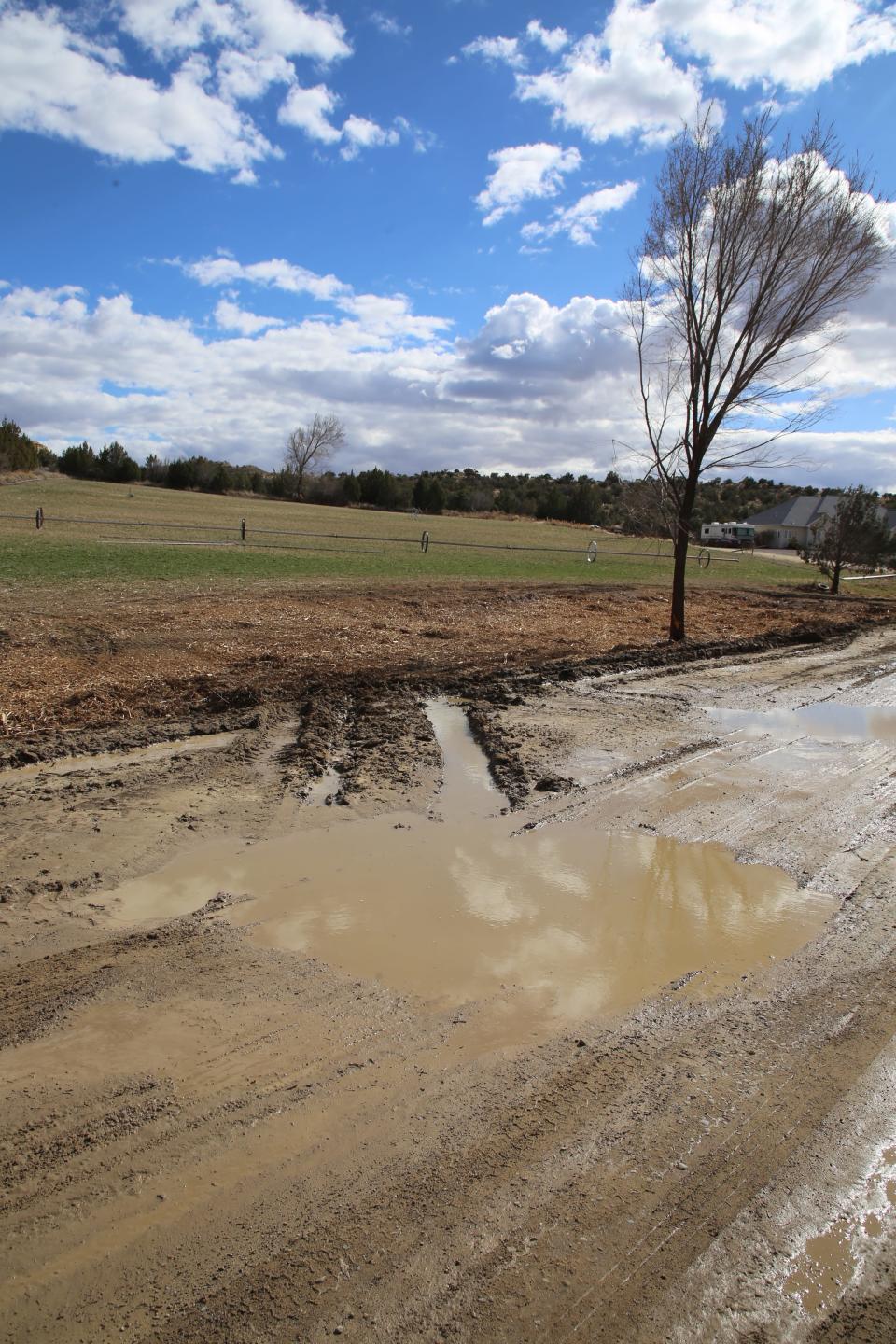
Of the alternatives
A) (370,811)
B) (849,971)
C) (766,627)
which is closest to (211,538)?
(766,627)

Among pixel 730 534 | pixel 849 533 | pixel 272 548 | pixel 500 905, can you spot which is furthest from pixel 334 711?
pixel 730 534

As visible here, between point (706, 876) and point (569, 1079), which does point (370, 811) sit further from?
point (569, 1079)

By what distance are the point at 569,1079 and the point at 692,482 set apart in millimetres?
13394

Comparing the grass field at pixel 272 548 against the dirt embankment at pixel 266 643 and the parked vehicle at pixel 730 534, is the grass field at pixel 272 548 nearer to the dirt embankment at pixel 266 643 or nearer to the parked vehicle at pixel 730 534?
the dirt embankment at pixel 266 643

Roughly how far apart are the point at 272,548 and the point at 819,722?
27.5 metres

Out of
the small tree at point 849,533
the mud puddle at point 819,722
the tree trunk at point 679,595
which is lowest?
the mud puddle at point 819,722

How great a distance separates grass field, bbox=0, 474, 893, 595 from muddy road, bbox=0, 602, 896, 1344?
15032 mm

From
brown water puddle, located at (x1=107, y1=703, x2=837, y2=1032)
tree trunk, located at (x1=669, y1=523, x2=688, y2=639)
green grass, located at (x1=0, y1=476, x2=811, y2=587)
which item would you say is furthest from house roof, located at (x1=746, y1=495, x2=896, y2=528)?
brown water puddle, located at (x1=107, y1=703, x2=837, y2=1032)

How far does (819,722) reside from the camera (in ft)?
31.3

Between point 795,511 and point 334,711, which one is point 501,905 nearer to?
point 334,711

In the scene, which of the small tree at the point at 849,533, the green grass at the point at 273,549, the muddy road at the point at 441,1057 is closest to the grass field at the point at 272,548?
the green grass at the point at 273,549

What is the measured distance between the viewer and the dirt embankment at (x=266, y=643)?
8.51 m

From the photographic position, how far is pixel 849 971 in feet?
13.4

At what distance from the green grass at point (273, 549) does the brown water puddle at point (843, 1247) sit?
18401 millimetres
